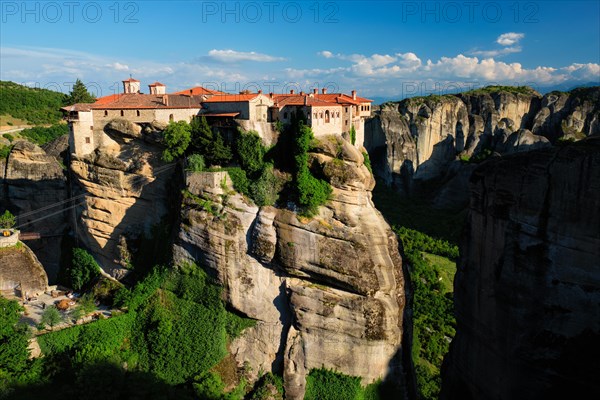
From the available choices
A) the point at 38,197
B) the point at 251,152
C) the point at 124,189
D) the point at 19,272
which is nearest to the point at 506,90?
the point at 251,152

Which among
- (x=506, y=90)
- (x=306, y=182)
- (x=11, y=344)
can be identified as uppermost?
(x=506, y=90)

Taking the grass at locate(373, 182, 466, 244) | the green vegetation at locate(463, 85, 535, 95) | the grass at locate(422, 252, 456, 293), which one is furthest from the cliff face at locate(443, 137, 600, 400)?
the green vegetation at locate(463, 85, 535, 95)

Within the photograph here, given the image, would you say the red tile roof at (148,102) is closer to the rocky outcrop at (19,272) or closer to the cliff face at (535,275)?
the rocky outcrop at (19,272)

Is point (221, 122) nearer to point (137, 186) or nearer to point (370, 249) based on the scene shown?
point (137, 186)

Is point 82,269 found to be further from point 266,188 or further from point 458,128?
point 458,128

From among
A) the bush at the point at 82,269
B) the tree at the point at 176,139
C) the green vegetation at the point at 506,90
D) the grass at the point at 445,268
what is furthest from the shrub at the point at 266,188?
the green vegetation at the point at 506,90

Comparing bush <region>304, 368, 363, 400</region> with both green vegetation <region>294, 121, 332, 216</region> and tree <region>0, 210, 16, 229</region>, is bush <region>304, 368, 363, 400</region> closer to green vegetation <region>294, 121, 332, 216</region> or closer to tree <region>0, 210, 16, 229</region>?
green vegetation <region>294, 121, 332, 216</region>
